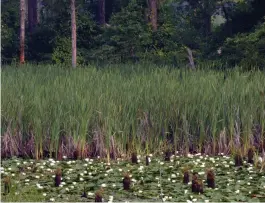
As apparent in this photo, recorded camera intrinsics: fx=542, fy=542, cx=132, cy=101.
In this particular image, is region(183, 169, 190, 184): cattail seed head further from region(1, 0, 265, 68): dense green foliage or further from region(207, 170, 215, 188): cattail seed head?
region(1, 0, 265, 68): dense green foliage

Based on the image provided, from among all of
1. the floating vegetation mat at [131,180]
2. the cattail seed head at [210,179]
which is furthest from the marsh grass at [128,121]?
the cattail seed head at [210,179]

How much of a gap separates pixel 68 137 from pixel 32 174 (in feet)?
3.12

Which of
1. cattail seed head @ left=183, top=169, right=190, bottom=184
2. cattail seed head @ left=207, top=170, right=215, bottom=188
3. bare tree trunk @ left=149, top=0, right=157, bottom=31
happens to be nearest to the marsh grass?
cattail seed head @ left=183, top=169, right=190, bottom=184

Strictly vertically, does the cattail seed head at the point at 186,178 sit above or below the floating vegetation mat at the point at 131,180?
above

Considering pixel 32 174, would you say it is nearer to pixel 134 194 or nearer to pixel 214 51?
pixel 134 194

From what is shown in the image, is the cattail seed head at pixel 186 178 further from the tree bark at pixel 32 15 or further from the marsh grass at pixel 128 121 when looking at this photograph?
the tree bark at pixel 32 15

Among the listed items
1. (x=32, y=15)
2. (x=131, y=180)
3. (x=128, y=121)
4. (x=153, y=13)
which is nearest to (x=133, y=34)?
(x=153, y=13)

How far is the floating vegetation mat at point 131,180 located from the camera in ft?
19.5

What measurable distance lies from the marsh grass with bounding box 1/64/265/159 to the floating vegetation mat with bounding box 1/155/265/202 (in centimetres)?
30

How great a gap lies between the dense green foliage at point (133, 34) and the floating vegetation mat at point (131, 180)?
13938mm

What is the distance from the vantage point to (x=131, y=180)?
6500 mm

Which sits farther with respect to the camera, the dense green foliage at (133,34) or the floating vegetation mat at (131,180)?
the dense green foliage at (133,34)

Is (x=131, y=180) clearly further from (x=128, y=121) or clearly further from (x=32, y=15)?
(x=32, y=15)

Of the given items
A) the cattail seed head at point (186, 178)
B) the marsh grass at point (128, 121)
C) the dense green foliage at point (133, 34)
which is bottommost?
the cattail seed head at point (186, 178)
